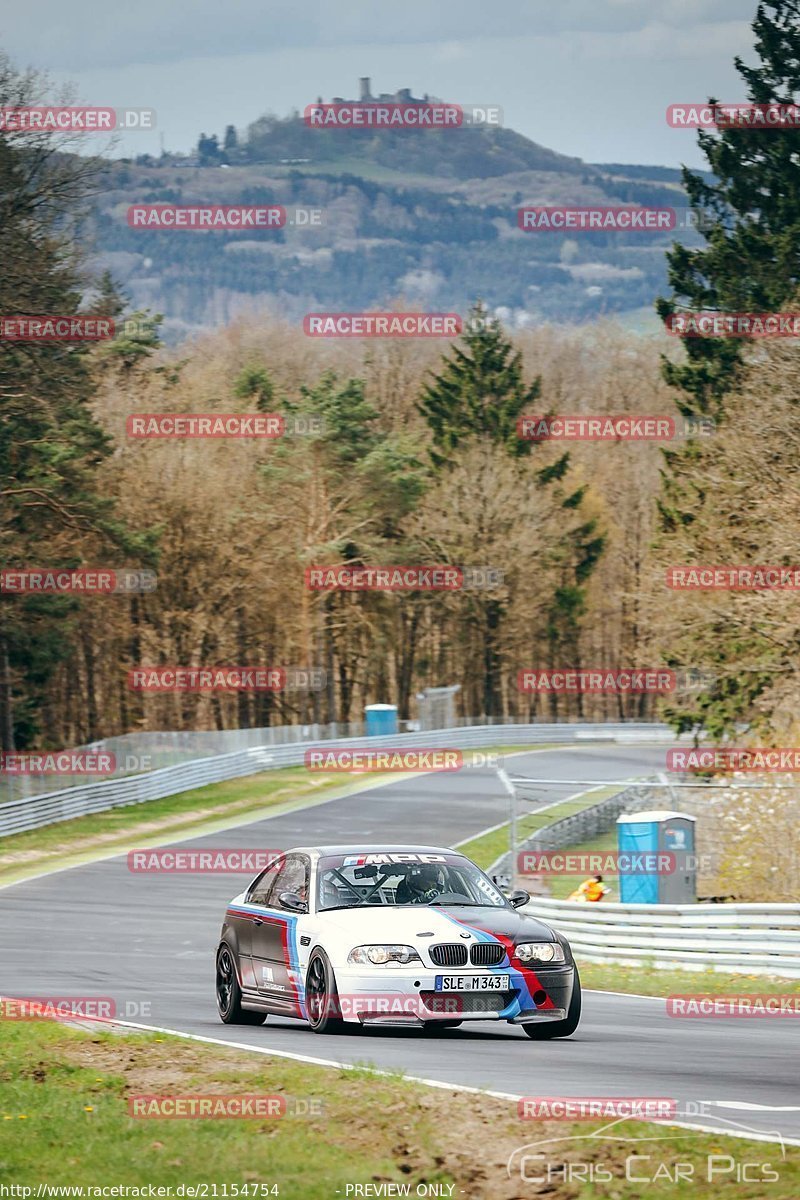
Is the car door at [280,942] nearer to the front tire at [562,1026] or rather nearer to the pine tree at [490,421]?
the front tire at [562,1026]

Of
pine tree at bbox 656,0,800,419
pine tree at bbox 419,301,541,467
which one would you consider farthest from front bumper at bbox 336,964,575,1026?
pine tree at bbox 419,301,541,467

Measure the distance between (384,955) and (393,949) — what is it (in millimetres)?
75

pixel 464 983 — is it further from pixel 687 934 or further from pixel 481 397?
pixel 481 397

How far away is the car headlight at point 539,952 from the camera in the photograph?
1247cm

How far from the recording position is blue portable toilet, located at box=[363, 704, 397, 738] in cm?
6731

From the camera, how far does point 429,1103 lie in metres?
9.48

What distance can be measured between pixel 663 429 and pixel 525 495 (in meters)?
9.40

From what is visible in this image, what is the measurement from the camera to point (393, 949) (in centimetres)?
1245

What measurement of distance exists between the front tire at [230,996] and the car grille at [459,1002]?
2.58 meters

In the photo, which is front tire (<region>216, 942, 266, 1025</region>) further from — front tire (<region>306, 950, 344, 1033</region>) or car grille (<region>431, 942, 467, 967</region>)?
car grille (<region>431, 942, 467, 967</region>)

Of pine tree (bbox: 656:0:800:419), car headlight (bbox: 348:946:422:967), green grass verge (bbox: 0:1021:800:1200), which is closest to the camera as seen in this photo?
green grass verge (bbox: 0:1021:800:1200)

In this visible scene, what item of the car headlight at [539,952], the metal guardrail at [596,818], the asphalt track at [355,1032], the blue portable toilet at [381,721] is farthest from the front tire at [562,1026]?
the blue portable toilet at [381,721]

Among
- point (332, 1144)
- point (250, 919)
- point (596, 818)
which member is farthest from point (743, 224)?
point (332, 1144)

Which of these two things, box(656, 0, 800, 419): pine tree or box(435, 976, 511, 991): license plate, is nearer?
box(435, 976, 511, 991): license plate
